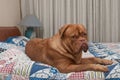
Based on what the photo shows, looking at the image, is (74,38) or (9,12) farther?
(9,12)

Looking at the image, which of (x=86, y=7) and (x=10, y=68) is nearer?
(x=10, y=68)

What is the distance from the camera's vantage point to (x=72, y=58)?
1.77 meters

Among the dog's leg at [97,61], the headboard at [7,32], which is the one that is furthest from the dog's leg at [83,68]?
the headboard at [7,32]

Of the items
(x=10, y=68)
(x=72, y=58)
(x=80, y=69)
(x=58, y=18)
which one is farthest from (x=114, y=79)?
(x=58, y=18)

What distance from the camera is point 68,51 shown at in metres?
1.77

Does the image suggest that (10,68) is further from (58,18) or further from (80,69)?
(58,18)

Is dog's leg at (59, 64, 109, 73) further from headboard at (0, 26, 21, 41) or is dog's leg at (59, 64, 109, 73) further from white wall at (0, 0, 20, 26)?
white wall at (0, 0, 20, 26)

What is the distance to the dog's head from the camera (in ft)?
5.42

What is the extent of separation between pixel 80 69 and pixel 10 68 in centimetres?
53

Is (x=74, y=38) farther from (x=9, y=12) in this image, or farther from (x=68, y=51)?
(x=9, y=12)

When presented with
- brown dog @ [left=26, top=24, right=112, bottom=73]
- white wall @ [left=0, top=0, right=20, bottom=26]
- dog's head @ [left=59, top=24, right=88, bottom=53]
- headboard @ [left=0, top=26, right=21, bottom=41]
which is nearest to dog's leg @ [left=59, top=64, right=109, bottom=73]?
brown dog @ [left=26, top=24, right=112, bottom=73]

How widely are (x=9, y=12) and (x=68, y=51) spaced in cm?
202

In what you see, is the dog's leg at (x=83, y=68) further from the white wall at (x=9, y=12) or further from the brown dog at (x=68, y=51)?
the white wall at (x=9, y=12)

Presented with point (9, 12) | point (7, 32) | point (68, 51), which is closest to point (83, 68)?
point (68, 51)
